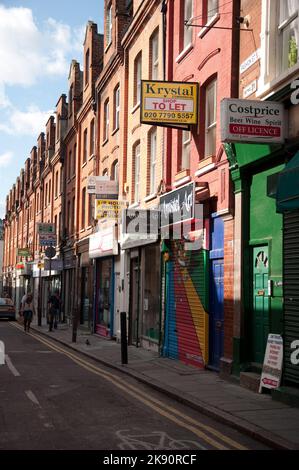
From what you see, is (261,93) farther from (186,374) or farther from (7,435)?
(7,435)

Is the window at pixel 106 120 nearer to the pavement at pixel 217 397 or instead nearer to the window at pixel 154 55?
the window at pixel 154 55

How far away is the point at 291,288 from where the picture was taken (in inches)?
404

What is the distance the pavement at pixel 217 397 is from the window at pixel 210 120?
17.9 ft

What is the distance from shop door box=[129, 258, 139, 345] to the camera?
68.6ft

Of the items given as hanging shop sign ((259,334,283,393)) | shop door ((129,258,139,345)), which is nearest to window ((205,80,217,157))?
hanging shop sign ((259,334,283,393))

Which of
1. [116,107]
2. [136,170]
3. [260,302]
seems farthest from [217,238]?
[116,107]

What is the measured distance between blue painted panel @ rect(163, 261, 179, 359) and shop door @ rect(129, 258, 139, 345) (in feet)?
11.7

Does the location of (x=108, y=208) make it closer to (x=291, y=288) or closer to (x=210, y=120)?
(x=210, y=120)

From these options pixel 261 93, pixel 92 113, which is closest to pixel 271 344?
pixel 261 93

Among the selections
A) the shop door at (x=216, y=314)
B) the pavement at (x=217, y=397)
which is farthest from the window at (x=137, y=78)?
the shop door at (x=216, y=314)

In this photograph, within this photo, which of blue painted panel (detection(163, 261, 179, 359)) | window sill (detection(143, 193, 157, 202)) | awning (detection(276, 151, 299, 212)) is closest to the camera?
awning (detection(276, 151, 299, 212))

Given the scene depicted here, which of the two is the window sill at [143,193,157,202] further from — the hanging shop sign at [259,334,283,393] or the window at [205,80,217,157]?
the hanging shop sign at [259,334,283,393]

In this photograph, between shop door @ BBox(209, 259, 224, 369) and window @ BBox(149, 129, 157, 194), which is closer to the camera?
shop door @ BBox(209, 259, 224, 369)

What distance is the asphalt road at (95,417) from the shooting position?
7281 mm
